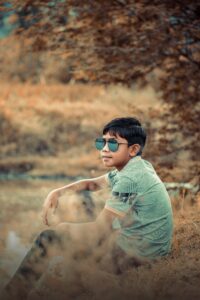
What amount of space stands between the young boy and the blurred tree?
4.79 meters

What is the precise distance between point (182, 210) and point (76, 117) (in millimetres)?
14894

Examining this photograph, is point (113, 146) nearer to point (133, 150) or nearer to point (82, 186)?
point (133, 150)

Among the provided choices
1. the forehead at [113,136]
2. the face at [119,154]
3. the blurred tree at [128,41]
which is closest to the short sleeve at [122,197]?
the face at [119,154]

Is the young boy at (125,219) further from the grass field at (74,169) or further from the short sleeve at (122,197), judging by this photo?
the grass field at (74,169)

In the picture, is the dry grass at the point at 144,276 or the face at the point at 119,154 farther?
the face at the point at 119,154

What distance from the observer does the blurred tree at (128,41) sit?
9.25m

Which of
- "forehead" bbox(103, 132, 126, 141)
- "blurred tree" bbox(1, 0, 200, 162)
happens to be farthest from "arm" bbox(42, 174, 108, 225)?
"blurred tree" bbox(1, 0, 200, 162)

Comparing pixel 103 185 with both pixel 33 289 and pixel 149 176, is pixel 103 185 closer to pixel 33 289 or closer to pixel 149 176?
pixel 149 176

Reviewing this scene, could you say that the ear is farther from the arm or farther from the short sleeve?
the arm

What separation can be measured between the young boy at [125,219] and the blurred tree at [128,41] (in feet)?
15.7

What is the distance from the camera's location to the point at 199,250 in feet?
16.3

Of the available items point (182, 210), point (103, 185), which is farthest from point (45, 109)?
point (103, 185)

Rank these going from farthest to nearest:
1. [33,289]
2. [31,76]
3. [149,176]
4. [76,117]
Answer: [31,76] → [76,117] → [149,176] → [33,289]

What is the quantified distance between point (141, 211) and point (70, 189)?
707 mm
